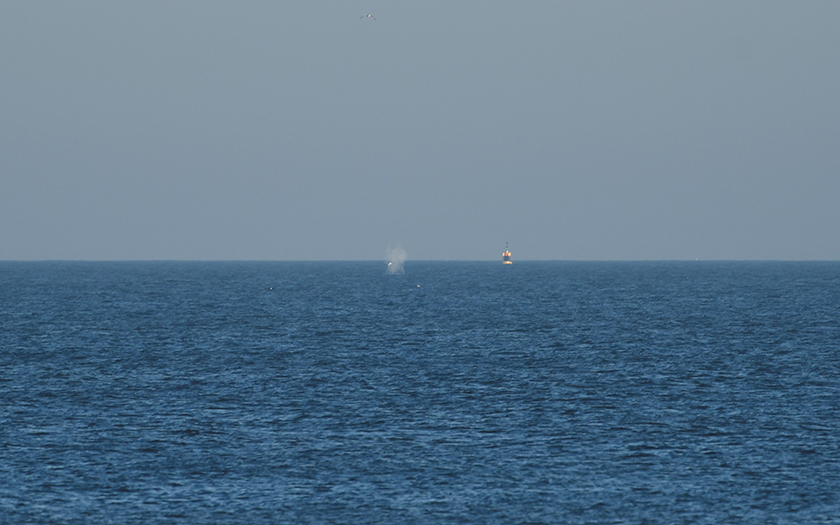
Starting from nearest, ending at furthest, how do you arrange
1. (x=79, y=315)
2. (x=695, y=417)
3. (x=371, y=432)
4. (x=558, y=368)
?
(x=371, y=432), (x=695, y=417), (x=558, y=368), (x=79, y=315)

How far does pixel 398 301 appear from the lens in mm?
155875

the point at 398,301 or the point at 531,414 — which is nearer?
the point at 531,414

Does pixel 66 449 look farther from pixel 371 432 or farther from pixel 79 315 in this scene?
pixel 79 315

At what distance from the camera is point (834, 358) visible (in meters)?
74.5

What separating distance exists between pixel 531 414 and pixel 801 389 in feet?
62.0

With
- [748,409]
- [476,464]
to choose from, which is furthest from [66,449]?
[748,409]

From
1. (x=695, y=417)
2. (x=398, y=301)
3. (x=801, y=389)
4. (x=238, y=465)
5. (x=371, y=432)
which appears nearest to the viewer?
(x=238, y=465)

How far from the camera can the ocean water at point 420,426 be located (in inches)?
1375

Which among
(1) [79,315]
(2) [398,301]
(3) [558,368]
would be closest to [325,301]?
(2) [398,301]

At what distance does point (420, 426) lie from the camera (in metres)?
48.0

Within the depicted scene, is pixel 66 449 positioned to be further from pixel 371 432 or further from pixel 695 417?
pixel 695 417

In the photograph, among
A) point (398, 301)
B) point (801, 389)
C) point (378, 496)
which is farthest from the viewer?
point (398, 301)

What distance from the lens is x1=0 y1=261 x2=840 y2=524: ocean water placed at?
34.9m

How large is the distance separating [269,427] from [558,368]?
93.7 ft
